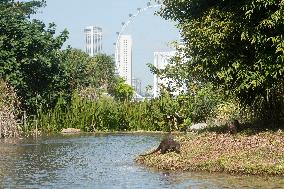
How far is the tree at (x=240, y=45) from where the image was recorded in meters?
18.2

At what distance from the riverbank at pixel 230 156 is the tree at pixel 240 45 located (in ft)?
6.49

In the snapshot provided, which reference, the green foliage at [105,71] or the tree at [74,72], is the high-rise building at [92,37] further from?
Result: the tree at [74,72]

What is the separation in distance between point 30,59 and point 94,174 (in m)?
23.7

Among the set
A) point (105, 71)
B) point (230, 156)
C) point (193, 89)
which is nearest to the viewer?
point (230, 156)

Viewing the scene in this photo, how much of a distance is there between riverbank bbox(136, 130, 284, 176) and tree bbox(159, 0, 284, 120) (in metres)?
1.98

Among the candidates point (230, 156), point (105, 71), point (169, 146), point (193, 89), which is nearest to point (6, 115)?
point (193, 89)

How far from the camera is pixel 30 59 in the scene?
3828 cm

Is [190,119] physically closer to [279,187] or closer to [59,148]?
[59,148]

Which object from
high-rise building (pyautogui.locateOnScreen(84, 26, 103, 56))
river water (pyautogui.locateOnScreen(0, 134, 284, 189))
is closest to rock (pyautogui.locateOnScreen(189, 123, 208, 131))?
river water (pyautogui.locateOnScreen(0, 134, 284, 189))

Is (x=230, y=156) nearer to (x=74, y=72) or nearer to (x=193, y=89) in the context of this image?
(x=193, y=89)

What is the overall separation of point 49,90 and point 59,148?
48.5 feet

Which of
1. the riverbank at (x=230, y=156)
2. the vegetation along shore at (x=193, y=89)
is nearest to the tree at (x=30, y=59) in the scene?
the vegetation along shore at (x=193, y=89)

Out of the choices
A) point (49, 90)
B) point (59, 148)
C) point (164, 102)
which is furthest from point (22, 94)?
point (59, 148)

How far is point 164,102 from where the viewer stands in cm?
3822
